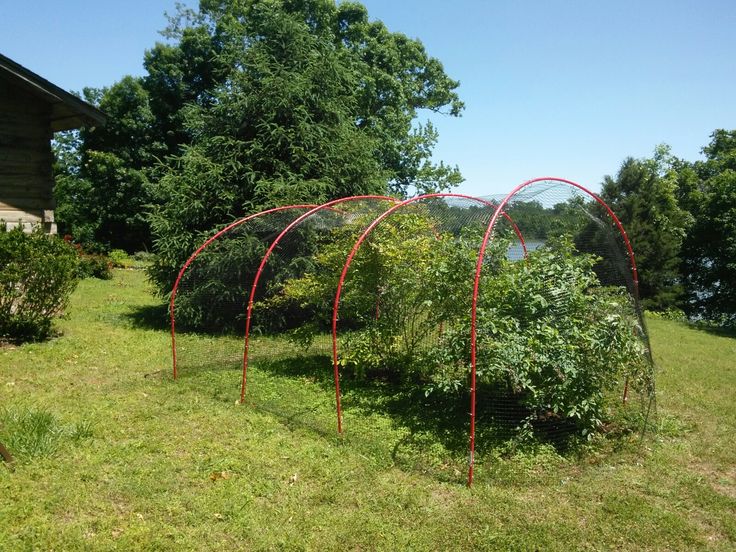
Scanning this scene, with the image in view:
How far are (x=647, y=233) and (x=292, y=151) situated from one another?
14047 millimetres

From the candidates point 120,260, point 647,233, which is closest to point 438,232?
point 647,233

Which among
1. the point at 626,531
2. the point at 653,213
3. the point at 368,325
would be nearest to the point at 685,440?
the point at 626,531

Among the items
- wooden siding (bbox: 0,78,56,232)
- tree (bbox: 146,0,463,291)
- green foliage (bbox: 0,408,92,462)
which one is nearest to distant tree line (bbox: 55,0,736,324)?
tree (bbox: 146,0,463,291)

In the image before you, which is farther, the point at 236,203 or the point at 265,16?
the point at 265,16

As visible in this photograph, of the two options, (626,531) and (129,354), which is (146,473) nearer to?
(626,531)

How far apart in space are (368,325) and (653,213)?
16.9 metres

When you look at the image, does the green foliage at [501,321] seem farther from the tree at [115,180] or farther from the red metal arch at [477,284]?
the tree at [115,180]

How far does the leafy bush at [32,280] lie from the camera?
7816mm

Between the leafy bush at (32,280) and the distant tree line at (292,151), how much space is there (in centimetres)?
202

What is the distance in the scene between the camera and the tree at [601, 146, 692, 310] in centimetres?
1900

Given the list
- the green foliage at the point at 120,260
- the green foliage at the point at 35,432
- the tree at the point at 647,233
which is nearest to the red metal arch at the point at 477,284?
the green foliage at the point at 35,432

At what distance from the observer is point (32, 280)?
317 inches

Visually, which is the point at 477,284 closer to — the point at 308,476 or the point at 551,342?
the point at 551,342

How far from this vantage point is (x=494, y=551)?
12.1 ft
